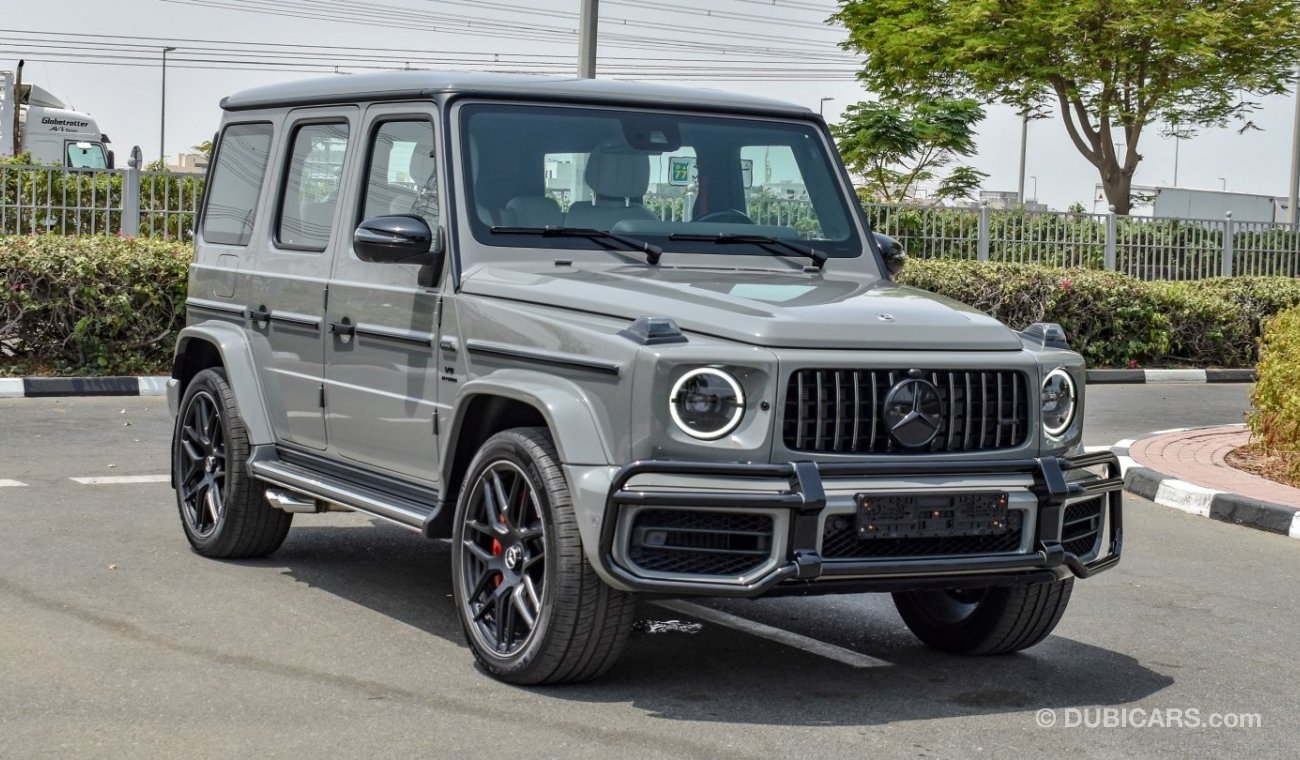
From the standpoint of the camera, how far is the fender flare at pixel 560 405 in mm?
5113

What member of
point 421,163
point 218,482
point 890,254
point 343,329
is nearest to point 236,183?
point 218,482

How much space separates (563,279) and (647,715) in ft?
4.71

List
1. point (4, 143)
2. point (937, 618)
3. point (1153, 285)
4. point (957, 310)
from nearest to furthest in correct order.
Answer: point (957, 310) < point (937, 618) < point (1153, 285) < point (4, 143)

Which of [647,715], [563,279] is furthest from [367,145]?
[647,715]

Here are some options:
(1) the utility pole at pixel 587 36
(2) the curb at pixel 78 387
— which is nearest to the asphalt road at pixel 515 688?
(2) the curb at pixel 78 387

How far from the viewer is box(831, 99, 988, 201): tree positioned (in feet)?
107

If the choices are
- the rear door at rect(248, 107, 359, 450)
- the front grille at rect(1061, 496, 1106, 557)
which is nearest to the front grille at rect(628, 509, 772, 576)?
the front grille at rect(1061, 496, 1106, 557)

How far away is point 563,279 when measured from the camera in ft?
18.9

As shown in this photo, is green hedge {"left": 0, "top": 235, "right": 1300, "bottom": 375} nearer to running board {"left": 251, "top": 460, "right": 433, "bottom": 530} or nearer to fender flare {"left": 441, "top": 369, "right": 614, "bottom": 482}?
running board {"left": 251, "top": 460, "right": 433, "bottom": 530}

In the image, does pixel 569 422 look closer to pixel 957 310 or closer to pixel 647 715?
pixel 647 715

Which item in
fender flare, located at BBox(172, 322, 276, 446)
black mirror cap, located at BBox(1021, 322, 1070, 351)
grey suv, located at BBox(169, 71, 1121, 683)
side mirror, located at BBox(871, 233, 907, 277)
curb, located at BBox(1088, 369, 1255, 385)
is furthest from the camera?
curb, located at BBox(1088, 369, 1255, 385)

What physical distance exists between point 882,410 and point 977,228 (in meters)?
17.3

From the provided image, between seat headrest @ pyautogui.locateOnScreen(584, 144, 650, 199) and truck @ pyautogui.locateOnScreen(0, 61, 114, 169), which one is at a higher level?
truck @ pyautogui.locateOnScreen(0, 61, 114, 169)

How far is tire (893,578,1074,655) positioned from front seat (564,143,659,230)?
1.66 meters
